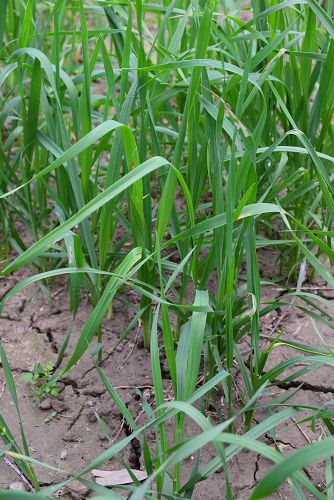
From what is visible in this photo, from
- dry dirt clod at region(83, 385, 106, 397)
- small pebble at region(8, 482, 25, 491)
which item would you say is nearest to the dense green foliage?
small pebble at region(8, 482, 25, 491)

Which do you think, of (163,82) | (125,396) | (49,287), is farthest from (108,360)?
(163,82)

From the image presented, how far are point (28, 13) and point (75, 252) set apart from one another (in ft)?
1.98

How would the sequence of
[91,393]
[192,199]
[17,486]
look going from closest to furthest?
1. [17,486]
2. [192,199]
3. [91,393]

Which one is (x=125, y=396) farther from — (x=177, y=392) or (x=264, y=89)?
(x=264, y=89)

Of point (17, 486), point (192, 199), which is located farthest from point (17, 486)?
point (192, 199)

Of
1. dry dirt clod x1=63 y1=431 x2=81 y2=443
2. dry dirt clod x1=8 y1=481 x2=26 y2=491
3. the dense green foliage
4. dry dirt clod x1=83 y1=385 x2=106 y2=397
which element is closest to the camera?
the dense green foliage

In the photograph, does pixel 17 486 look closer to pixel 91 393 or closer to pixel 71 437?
pixel 71 437

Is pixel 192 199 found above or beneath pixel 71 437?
above

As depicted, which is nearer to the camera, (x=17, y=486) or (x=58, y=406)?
(x=17, y=486)

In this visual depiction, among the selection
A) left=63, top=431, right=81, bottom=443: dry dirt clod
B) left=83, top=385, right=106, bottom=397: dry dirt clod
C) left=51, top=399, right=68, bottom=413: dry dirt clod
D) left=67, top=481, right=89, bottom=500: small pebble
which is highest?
left=83, top=385, right=106, bottom=397: dry dirt clod

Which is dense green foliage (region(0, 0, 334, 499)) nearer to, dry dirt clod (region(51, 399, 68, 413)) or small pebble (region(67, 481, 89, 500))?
small pebble (region(67, 481, 89, 500))

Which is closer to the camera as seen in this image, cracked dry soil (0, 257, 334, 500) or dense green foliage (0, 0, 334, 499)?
dense green foliage (0, 0, 334, 499)

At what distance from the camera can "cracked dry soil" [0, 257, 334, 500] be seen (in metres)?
1.44

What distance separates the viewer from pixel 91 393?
1628 millimetres
